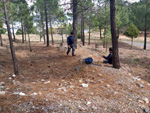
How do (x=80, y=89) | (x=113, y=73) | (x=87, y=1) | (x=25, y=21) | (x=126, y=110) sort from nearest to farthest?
(x=126, y=110) < (x=80, y=89) < (x=113, y=73) < (x=87, y=1) < (x=25, y=21)

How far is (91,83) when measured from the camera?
6.04 metres

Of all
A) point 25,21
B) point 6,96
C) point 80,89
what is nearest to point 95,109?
point 80,89

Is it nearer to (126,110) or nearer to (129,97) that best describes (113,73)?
(129,97)

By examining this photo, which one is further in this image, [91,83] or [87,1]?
[87,1]

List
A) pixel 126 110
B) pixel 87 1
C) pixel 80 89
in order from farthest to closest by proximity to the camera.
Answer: pixel 87 1 → pixel 80 89 → pixel 126 110

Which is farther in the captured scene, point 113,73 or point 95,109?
point 113,73

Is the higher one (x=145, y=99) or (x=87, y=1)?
(x=87, y=1)

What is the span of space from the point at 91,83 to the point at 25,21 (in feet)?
52.4

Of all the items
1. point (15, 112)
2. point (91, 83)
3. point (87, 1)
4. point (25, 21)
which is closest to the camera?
point (15, 112)

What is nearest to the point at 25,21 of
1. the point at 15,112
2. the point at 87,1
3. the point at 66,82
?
the point at 87,1

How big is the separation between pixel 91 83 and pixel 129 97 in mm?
1844

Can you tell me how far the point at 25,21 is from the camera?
1850 centimetres

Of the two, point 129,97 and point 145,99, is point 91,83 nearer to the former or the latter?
point 129,97

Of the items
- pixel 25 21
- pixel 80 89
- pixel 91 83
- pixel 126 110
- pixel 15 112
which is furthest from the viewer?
pixel 25 21
